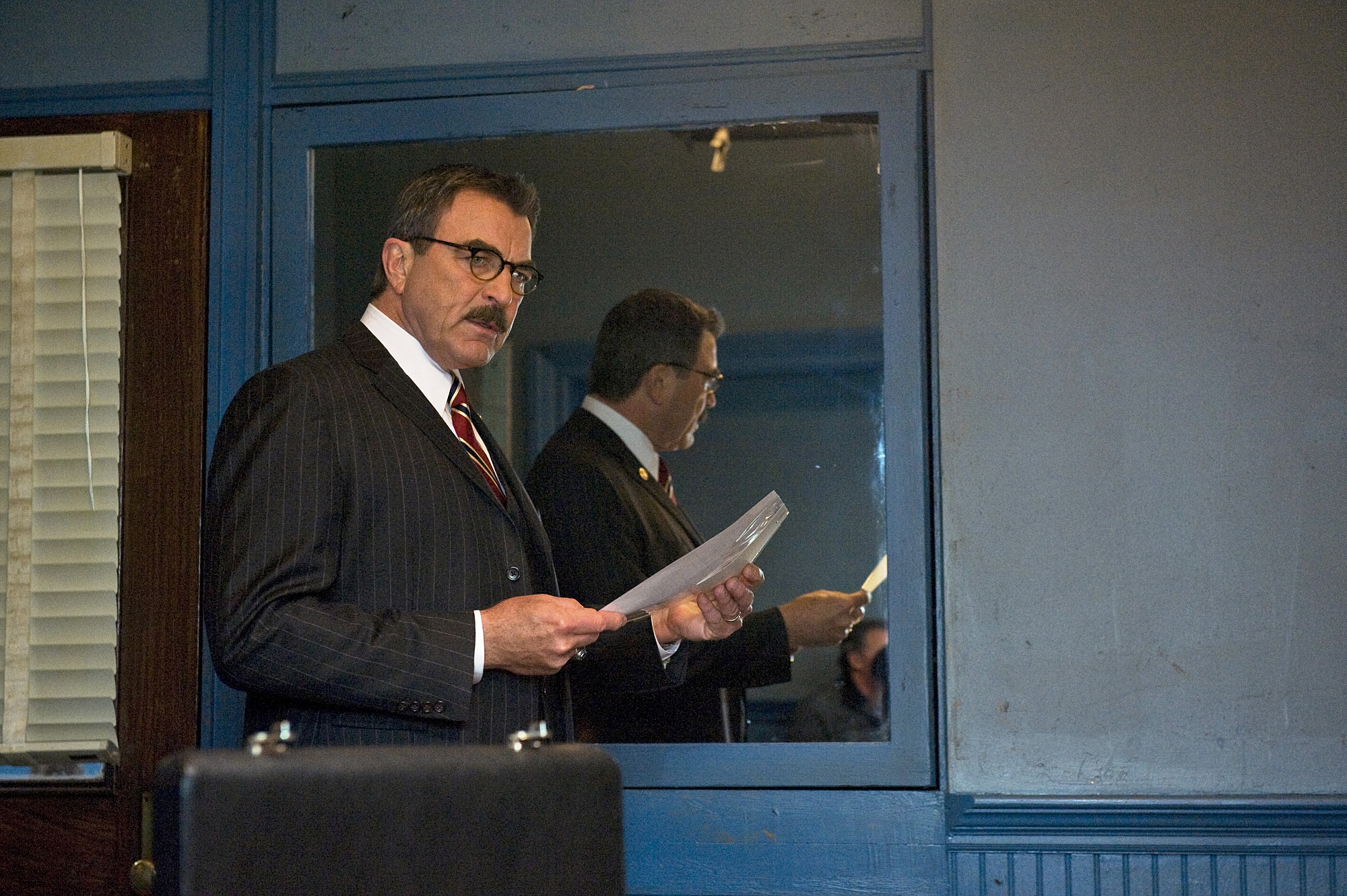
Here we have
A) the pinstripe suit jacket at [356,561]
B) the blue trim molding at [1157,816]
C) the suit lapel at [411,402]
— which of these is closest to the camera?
the pinstripe suit jacket at [356,561]

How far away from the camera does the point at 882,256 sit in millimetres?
2633

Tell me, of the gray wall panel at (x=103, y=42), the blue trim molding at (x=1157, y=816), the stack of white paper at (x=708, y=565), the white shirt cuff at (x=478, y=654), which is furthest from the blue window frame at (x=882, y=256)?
the white shirt cuff at (x=478, y=654)

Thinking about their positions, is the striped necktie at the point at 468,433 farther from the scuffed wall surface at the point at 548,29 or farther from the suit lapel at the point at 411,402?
the scuffed wall surface at the point at 548,29

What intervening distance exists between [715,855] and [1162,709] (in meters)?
0.82

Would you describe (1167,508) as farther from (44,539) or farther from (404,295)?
(44,539)

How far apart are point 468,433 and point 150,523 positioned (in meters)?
0.83

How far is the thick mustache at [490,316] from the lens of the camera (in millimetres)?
2258

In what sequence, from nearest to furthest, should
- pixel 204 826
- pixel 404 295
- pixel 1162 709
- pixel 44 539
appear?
pixel 204 826 → pixel 404 295 → pixel 1162 709 → pixel 44 539

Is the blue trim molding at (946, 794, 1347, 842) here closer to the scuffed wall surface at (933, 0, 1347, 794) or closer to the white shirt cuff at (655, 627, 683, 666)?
the scuffed wall surface at (933, 0, 1347, 794)

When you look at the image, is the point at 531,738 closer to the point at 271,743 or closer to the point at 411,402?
the point at 271,743

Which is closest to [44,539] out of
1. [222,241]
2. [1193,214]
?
[222,241]

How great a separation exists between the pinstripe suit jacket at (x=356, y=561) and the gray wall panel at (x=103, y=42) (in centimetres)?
103

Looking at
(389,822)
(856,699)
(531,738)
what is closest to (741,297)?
(856,699)

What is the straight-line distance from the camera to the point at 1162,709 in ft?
8.06
